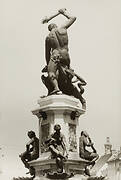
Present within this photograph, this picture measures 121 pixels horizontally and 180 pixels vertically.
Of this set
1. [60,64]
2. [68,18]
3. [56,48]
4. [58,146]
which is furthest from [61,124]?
[68,18]

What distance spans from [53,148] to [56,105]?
1589 millimetres

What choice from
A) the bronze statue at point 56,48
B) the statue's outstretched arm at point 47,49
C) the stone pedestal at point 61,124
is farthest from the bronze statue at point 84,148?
the statue's outstretched arm at point 47,49

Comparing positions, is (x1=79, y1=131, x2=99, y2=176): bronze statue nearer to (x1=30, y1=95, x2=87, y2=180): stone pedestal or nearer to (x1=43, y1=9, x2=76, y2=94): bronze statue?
(x1=30, y1=95, x2=87, y2=180): stone pedestal

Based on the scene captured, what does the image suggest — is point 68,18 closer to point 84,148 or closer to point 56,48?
point 56,48

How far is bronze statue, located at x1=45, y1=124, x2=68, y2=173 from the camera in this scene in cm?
1371

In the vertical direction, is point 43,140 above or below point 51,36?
below

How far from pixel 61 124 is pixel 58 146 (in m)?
0.99

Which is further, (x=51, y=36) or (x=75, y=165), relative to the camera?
(x=51, y=36)

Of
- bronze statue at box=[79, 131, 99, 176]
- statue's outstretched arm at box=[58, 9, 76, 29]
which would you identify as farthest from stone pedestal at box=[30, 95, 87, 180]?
statue's outstretched arm at box=[58, 9, 76, 29]

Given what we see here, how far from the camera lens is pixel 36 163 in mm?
14648

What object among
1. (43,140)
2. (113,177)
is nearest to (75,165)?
(43,140)

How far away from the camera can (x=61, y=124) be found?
14.9 m

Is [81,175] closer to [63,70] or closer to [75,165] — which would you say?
[75,165]

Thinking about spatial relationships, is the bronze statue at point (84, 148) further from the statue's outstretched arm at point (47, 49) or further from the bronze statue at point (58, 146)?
the statue's outstretched arm at point (47, 49)
